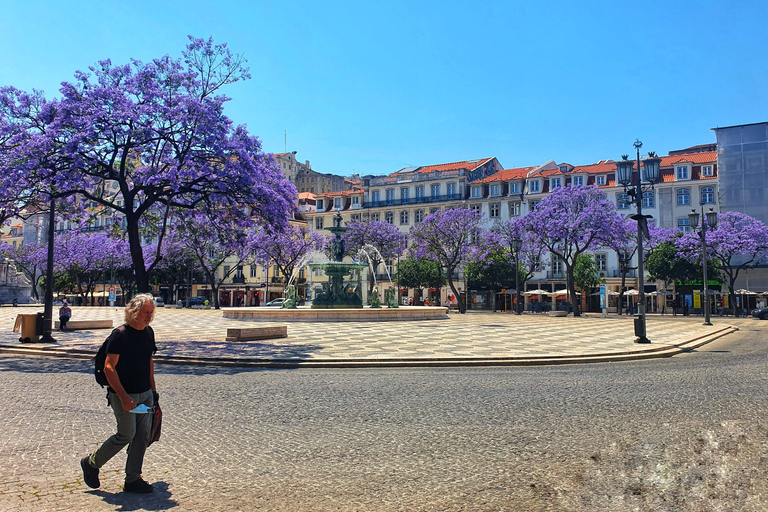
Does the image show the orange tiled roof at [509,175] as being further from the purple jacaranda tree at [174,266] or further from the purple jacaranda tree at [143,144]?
the purple jacaranda tree at [143,144]

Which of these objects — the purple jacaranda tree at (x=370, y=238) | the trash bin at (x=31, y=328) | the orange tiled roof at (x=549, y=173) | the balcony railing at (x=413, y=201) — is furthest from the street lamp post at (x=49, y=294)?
the balcony railing at (x=413, y=201)

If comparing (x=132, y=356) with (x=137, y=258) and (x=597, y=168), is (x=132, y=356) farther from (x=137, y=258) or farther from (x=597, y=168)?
(x=597, y=168)

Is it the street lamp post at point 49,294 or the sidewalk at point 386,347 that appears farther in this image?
the street lamp post at point 49,294

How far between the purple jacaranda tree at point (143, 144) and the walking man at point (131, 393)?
1201 cm

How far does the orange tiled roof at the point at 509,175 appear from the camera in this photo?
67.7 m

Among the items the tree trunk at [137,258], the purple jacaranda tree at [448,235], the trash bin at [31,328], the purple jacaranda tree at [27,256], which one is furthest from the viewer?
the purple jacaranda tree at [27,256]

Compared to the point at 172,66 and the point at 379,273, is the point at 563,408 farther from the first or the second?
the point at 379,273

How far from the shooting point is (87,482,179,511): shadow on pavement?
14.0ft

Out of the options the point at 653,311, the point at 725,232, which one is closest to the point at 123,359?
the point at 725,232

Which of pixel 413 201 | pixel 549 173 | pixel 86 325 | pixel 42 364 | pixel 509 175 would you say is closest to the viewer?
pixel 42 364

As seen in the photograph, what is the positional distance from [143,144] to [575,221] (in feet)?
97.4

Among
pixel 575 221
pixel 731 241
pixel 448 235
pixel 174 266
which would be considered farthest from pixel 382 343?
pixel 174 266

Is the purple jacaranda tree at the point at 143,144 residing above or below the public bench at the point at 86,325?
above

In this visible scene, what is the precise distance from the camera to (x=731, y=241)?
149ft
